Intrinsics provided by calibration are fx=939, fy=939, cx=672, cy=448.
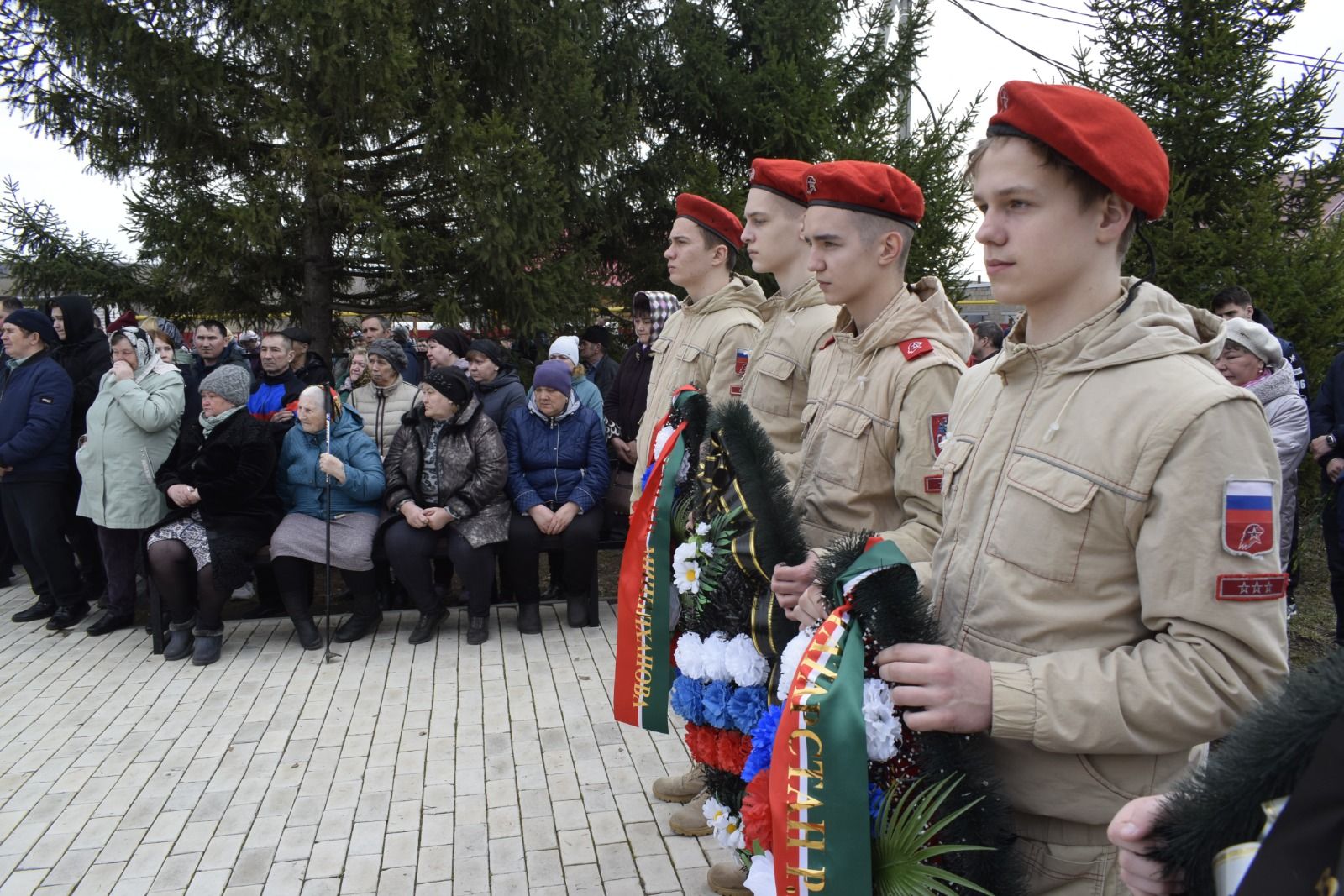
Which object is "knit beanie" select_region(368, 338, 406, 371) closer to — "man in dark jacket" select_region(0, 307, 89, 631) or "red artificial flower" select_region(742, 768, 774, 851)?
"man in dark jacket" select_region(0, 307, 89, 631)

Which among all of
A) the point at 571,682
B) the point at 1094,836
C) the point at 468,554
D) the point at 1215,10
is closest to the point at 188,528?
the point at 468,554

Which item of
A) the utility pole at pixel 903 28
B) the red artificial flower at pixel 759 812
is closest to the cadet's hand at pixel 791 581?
the red artificial flower at pixel 759 812

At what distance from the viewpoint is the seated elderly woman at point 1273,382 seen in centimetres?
511

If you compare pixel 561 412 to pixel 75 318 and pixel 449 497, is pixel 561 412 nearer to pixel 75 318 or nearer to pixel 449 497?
pixel 449 497

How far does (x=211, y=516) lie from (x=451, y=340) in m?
2.36

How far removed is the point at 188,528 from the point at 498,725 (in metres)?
2.61

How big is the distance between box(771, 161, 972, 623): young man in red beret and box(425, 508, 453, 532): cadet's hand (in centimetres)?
392

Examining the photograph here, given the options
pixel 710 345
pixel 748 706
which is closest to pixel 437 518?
pixel 710 345

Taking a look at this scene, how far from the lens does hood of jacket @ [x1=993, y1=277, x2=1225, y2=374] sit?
1.43 metres

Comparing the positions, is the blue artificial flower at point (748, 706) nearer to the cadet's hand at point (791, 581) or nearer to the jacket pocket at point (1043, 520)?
the cadet's hand at point (791, 581)

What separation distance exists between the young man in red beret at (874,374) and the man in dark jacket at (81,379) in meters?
6.15

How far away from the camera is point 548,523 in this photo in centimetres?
636

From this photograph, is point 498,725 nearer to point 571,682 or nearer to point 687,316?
point 571,682

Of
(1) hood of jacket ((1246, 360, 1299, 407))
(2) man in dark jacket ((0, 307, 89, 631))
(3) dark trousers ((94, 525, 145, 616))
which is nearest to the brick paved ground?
(3) dark trousers ((94, 525, 145, 616))
